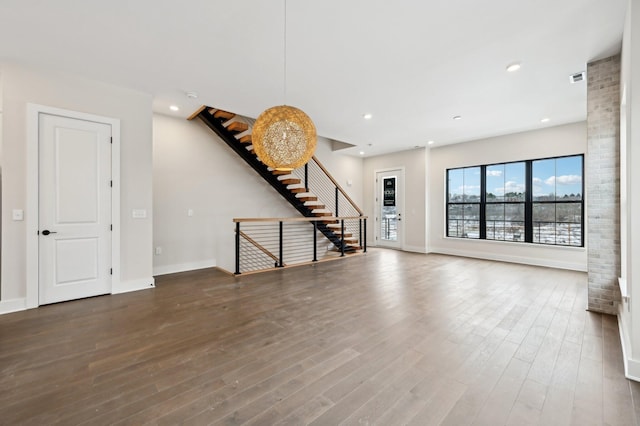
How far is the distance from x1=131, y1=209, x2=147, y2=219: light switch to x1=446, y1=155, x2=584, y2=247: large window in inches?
274

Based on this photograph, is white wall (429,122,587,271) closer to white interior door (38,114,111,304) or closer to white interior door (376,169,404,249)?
white interior door (376,169,404,249)

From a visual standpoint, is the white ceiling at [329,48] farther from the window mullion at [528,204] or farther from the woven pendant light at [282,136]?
the window mullion at [528,204]

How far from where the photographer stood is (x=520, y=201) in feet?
20.5

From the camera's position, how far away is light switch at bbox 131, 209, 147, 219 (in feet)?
13.5

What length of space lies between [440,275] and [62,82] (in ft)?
21.0

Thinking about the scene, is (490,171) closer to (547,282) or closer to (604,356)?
(547,282)

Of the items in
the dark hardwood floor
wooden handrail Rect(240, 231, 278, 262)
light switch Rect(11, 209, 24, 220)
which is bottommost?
the dark hardwood floor

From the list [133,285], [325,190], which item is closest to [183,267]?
[133,285]

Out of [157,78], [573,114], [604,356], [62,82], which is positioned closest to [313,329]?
[604,356]

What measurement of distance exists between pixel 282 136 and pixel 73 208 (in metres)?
3.24

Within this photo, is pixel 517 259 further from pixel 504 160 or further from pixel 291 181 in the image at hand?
pixel 291 181

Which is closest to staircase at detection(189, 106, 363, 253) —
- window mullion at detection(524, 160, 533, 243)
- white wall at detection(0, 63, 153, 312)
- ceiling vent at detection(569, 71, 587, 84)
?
white wall at detection(0, 63, 153, 312)

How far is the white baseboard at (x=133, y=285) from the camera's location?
396 centimetres

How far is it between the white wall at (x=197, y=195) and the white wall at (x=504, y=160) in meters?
4.53
